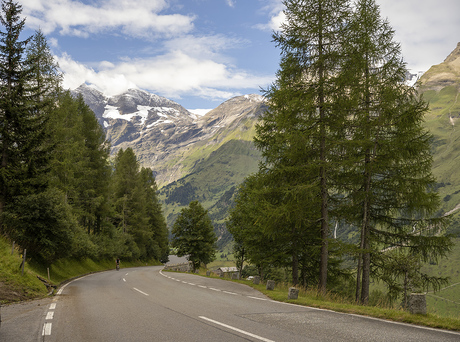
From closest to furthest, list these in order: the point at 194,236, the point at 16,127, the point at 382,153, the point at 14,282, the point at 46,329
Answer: the point at 46,329 < the point at 14,282 < the point at 382,153 < the point at 16,127 < the point at 194,236

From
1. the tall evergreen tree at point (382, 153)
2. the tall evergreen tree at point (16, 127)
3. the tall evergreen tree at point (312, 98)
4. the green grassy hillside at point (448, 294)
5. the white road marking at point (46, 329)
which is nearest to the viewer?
the white road marking at point (46, 329)

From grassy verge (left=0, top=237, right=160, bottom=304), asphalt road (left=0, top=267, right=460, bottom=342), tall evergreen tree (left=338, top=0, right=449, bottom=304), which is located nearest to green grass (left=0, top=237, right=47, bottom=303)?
grassy verge (left=0, top=237, right=160, bottom=304)

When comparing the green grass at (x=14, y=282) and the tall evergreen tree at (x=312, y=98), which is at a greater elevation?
the tall evergreen tree at (x=312, y=98)

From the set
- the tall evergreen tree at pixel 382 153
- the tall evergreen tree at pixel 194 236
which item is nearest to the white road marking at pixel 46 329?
the tall evergreen tree at pixel 382 153

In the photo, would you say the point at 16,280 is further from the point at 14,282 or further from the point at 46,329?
the point at 46,329

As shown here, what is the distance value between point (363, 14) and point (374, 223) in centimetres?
1150

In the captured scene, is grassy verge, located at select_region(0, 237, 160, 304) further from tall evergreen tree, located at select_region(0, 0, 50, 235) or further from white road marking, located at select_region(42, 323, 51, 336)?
white road marking, located at select_region(42, 323, 51, 336)

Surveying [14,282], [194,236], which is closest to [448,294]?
[194,236]

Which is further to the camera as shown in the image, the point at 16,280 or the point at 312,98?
the point at 312,98

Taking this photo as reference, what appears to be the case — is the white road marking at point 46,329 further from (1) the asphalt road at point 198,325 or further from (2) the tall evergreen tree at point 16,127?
(2) the tall evergreen tree at point 16,127

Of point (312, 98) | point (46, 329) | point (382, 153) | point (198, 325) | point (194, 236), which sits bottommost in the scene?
point (194, 236)

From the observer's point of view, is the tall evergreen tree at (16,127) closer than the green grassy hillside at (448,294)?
Yes

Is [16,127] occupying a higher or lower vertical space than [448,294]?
higher

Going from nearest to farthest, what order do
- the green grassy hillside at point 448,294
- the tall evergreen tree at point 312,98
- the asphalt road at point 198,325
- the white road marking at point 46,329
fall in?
1. the asphalt road at point 198,325
2. the white road marking at point 46,329
3. the tall evergreen tree at point 312,98
4. the green grassy hillside at point 448,294
